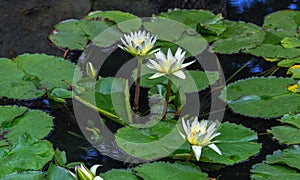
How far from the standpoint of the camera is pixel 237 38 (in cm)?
235

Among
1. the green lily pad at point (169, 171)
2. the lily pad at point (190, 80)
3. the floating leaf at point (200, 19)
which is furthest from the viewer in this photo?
the floating leaf at point (200, 19)

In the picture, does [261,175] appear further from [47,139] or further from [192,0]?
[192,0]

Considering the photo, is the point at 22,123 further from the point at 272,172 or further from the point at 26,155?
the point at 272,172

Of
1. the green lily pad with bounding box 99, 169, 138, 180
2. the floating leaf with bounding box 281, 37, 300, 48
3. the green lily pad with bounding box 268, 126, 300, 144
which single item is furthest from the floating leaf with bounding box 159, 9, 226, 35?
the green lily pad with bounding box 99, 169, 138, 180

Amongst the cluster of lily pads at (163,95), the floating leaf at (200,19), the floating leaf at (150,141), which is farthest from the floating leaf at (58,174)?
the floating leaf at (200,19)

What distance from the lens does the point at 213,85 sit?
199 centimetres

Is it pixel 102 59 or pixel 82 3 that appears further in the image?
pixel 82 3

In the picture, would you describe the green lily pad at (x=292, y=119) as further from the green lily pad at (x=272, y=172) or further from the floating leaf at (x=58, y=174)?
the floating leaf at (x=58, y=174)

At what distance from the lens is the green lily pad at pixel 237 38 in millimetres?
2264

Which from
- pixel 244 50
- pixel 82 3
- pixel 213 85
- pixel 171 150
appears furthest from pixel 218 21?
pixel 171 150

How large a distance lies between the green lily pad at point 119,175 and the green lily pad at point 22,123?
0.31 m

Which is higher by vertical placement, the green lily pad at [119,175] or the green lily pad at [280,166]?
the green lily pad at [280,166]

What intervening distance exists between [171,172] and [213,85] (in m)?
0.61

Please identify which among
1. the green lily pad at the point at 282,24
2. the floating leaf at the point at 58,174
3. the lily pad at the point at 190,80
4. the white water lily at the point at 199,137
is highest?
the white water lily at the point at 199,137
